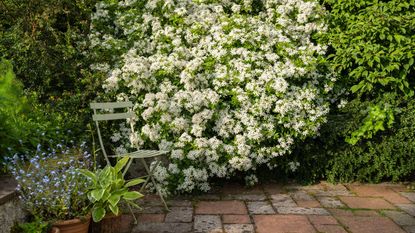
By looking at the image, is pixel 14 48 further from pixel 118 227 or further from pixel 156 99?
pixel 118 227

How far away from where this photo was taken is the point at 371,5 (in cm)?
616

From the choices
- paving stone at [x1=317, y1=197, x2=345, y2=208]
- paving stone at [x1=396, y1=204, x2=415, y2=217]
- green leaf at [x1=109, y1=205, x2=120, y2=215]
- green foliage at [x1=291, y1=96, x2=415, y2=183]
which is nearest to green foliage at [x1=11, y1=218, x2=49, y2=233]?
green leaf at [x1=109, y1=205, x2=120, y2=215]

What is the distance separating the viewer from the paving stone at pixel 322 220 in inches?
170

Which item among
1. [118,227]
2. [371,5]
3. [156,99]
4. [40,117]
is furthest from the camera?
[371,5]

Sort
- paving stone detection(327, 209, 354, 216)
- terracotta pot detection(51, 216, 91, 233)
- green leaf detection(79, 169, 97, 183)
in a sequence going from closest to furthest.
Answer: terracotta pot detection(51, 216, 91, 233)
green leaf detection(79, 169, 97, 183)
paving stone detection(327, 209, 354, 216)

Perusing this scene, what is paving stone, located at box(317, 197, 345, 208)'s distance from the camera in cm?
485

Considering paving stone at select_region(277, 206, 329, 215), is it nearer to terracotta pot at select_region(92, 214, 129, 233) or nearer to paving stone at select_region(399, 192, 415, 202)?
paving stone at select_region(399, 192, 415, 202)

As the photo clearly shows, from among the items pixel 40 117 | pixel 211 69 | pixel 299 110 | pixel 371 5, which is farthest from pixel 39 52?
pixel 371 5

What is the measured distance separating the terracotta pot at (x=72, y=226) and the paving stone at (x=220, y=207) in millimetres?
1321

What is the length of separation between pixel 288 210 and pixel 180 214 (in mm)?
1055

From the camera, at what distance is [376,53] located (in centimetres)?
565

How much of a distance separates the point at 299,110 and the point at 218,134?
3.16 ft

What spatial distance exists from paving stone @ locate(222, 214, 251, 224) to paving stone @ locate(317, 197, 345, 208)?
93cm

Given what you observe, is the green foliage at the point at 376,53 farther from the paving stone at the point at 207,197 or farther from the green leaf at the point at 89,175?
the green leaf at the point at 89,175
